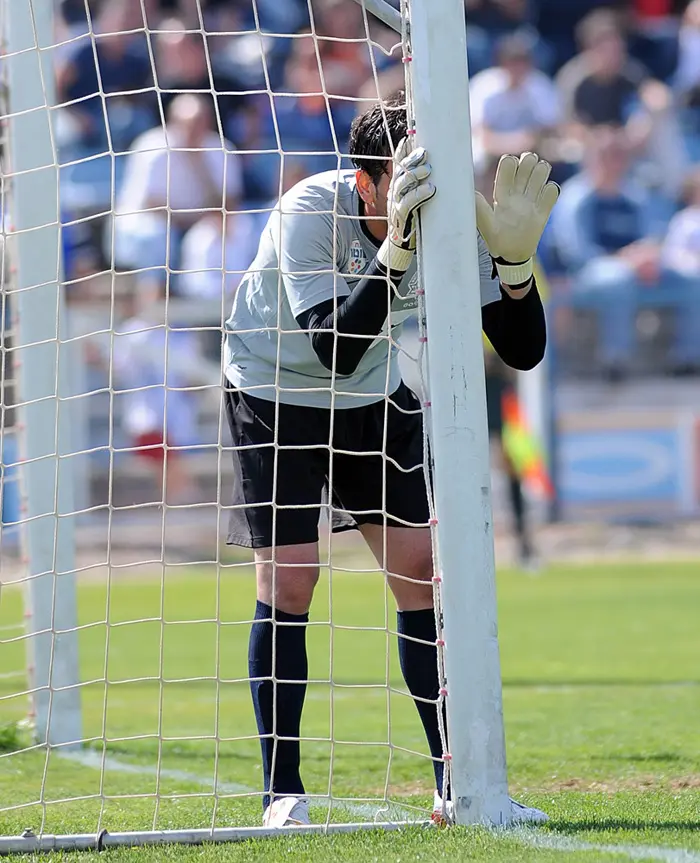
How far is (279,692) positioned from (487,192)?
10.3 metres

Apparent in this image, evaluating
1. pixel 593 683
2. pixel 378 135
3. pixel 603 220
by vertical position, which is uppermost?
pixel 603 220

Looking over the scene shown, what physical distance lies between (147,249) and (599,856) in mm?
10709

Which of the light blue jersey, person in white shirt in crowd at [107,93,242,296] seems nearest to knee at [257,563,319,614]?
the light blue jersey

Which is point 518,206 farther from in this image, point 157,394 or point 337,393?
point 157,394

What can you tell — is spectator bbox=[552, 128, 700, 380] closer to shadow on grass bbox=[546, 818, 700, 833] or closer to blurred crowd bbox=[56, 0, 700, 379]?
blurred crowd bbox=[56, 0, 700, 379]

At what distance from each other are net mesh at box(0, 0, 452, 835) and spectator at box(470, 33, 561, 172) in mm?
1122

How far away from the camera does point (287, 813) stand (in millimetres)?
3295

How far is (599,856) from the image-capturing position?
2.82 meters

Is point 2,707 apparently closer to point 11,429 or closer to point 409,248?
point 11,429

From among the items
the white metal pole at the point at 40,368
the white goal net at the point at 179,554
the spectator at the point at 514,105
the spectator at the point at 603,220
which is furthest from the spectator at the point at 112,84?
the white metal pole at the point at 40,368

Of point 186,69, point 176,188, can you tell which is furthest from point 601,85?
point 176,188

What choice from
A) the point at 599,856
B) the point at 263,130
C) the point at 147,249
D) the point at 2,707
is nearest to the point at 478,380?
the point at 599,856

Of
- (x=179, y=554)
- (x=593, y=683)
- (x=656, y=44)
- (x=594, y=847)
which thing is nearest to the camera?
(x=594, y=847)

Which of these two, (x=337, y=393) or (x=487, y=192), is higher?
(x=487, y=192)
